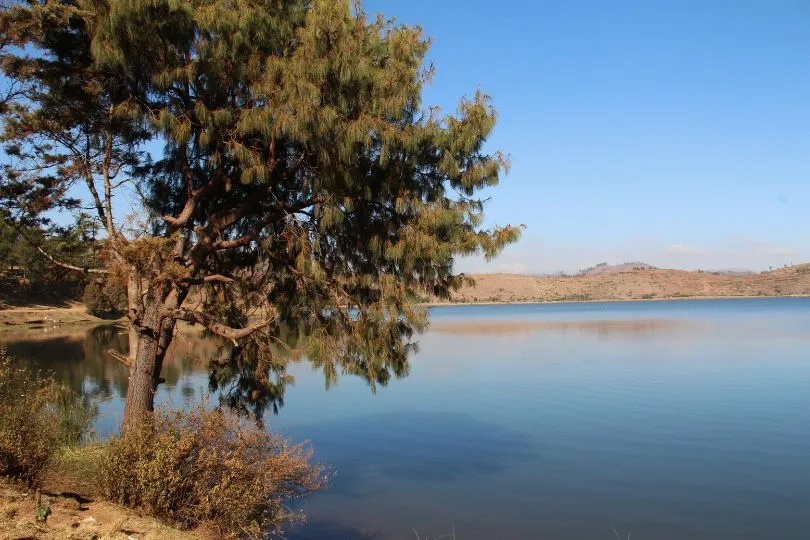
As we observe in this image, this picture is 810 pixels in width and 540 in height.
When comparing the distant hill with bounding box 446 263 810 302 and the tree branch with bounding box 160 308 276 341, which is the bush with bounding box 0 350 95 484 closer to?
the tree branch with bounding box 160 308 276 341

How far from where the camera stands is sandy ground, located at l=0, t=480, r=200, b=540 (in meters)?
5.20

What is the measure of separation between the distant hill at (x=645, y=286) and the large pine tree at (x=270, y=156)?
132557 millimetres

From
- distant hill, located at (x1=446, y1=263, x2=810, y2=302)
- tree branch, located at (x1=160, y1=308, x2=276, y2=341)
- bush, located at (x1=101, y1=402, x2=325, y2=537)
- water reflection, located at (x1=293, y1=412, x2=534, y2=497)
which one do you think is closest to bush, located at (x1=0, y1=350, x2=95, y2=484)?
bush, located at (x1=101, y1=402, x2=325, y2=537)

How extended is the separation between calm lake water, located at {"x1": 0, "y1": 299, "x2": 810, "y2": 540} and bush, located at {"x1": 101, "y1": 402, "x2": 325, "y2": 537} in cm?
272

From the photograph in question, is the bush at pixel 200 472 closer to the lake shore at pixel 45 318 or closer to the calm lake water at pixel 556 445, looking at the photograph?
the calm lake water at pixel 556 445

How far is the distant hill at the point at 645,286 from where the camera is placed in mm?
148375

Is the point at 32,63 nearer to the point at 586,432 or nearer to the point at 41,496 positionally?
the point at 41,496

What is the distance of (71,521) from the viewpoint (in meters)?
5.61

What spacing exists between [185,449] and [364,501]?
5.21 meters

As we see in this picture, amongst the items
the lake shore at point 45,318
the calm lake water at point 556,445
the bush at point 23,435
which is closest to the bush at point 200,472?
the bush at point 23,435

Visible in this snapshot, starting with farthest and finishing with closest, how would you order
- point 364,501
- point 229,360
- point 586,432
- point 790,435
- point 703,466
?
point 586,432
point 790,435
point 703,466
point 364,501
point 229,360

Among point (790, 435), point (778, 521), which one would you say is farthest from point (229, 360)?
point (790, 435)

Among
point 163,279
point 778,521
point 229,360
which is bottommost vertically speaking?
point 778,521

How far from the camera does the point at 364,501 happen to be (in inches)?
430
